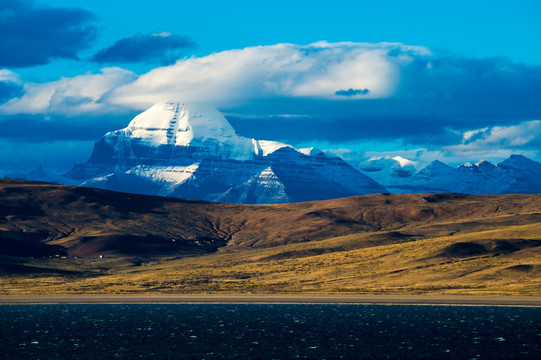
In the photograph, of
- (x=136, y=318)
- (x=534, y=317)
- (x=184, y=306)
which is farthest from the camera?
(x=184, y=306)

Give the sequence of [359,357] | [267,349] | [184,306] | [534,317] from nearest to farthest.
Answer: [359,357]
[267,349]
[534,317]
[184,306]

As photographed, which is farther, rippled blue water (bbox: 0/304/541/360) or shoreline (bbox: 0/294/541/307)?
shoreline (bbox: 0/294/541/307)

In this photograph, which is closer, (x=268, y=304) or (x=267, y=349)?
(x=267, y=349)

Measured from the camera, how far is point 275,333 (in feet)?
395

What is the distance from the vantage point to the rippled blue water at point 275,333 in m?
97.2

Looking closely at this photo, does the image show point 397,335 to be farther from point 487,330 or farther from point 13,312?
point 13,312

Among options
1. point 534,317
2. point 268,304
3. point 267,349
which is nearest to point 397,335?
point 267,349

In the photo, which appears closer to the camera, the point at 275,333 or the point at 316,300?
the point at 275,333

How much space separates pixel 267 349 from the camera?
101125mm

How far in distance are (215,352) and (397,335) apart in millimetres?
27752

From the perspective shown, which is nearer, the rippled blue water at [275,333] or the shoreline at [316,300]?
the rippled blue water at [275,333]

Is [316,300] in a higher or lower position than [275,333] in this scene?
higher

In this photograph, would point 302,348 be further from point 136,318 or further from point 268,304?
point 268,304

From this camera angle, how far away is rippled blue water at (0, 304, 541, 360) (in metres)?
97.2
